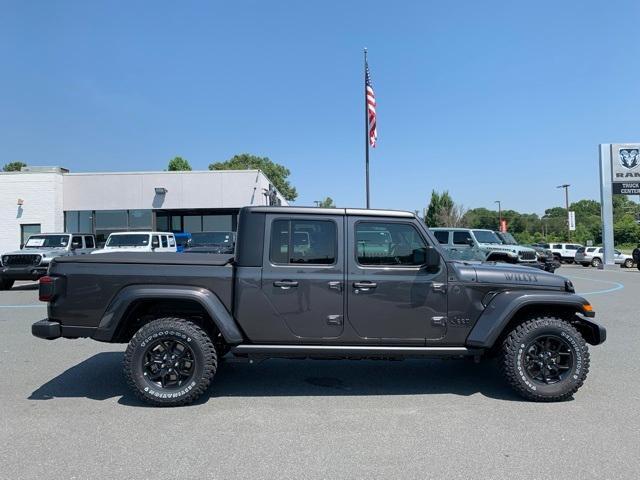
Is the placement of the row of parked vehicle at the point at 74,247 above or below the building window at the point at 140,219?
below

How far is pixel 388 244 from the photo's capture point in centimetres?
475

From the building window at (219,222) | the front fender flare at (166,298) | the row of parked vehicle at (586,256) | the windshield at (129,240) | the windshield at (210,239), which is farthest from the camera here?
the row of parked vehicle at (586,256)

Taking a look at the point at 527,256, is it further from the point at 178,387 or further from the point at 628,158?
the point at 628,158

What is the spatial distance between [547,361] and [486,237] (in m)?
13.8

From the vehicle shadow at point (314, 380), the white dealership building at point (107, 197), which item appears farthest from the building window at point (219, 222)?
the vehicle shadow at point (314, 380)

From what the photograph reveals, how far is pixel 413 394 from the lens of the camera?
A: 4.87 m

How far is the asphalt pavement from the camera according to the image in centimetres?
331

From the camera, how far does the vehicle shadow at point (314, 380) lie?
4926 mm

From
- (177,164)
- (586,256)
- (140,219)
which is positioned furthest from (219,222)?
(177,164)

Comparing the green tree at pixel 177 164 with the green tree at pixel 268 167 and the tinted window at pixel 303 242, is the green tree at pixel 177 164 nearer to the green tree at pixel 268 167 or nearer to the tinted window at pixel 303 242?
the green tree at pixel 268 167

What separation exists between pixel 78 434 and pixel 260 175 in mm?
25087

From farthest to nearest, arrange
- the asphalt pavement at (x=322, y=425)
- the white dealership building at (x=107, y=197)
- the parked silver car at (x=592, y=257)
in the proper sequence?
the parked silver car at (x=592, y=257)
the white dealership building at (x=107, y=197)
the asphalt pavement at (x=322, y=425)

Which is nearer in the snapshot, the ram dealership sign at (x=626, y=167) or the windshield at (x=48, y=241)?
the windshield at (x=48, y=241)

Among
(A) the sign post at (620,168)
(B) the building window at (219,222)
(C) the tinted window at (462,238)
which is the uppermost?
(A) the sign post at (620,168)
